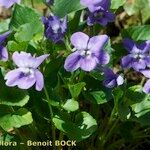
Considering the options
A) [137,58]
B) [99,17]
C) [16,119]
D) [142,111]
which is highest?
[99,17]

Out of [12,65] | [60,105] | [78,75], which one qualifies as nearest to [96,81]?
[78,75]

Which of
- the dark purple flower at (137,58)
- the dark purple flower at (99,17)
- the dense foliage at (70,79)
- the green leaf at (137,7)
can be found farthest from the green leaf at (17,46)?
the green leaf at (137,7)

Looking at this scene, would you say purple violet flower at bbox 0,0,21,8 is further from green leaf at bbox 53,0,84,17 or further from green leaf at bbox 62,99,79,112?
green leaf at bbox 62,99,79,112

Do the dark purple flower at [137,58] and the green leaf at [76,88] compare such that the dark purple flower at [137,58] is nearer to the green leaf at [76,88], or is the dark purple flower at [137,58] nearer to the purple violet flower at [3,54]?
the green leaf at [76,88]

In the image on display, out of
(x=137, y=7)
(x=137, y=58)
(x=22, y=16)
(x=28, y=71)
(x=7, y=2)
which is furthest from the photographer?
(x=137, y=7)

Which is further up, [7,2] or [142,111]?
[7,2]

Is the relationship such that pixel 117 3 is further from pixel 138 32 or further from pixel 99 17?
pixel 99 17

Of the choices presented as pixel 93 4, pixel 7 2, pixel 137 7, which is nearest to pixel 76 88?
pixel 93 4
